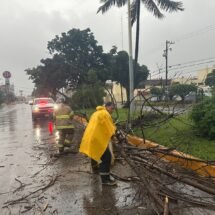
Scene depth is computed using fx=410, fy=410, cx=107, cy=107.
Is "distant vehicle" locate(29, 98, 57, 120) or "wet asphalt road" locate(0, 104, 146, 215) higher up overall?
"wet asphalt road" locate(0, 104, 146, 215)

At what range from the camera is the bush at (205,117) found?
1082 centimetres

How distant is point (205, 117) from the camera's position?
10883 millimetres

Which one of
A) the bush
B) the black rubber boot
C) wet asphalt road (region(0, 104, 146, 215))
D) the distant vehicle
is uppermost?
→ the bush

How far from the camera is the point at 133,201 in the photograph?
6426mm

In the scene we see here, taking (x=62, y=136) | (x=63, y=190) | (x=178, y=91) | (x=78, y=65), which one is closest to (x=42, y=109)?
(x=178, y=91)

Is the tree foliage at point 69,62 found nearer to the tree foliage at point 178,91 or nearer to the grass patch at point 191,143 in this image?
the tree foliage at point 178,91

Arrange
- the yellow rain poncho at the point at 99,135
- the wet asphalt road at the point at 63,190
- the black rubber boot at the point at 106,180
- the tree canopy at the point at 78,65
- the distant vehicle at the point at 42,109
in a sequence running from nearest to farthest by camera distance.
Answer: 1. the wet asphalt road at the point at 63,190
2. the yellow rain poncho at the point at 99,135
3. the black rubber boot at the point at 106,180
4. the distant vehicle at the point at 42,109
5. the tree canopy at the point at 78,65

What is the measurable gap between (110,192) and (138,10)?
1940 cm

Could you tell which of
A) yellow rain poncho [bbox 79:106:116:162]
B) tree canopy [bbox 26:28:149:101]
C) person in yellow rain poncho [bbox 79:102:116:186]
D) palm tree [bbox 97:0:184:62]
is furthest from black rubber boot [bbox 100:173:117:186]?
tree canopy [bbox 26:28:149:101]

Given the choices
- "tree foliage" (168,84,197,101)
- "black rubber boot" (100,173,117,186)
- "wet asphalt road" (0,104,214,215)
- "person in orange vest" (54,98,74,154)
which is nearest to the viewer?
"wet asphalt road" (0,104,214,215)

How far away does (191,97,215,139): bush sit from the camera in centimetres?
1082

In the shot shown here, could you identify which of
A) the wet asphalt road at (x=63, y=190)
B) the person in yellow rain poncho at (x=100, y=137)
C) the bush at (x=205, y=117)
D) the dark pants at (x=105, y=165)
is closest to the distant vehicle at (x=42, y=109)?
the wet asphalt road at (x=63, y=190)

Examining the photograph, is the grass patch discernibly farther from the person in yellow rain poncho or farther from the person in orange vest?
the person in orange vest

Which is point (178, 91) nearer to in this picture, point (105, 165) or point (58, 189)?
point (105, 165)
